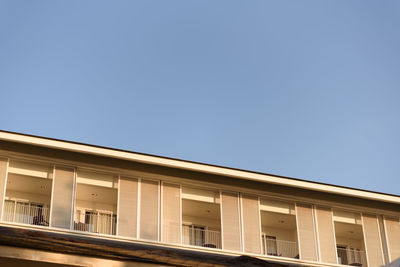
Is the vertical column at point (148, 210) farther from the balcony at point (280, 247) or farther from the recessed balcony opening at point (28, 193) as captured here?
the balcony at point (280, 247)

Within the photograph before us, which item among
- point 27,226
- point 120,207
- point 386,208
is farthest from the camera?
point 386,208

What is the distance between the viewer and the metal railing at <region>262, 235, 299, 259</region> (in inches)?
1074

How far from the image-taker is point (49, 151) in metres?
24.0

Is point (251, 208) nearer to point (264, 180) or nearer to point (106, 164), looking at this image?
point (264, 180)

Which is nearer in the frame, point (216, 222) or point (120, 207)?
point (120, 207)

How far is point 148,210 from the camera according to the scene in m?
24.8

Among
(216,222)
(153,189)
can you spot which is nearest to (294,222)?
(216,222)

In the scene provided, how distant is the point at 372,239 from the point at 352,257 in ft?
3.59

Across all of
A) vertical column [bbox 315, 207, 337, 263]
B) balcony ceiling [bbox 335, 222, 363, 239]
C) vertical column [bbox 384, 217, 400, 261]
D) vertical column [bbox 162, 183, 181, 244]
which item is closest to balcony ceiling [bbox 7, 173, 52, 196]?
vertical column [bbox 162, 183, 181, 244]

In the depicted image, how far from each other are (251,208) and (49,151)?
25.6ft

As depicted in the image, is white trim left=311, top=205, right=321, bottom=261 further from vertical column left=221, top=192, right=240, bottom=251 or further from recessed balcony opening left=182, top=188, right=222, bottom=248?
recessed balcony opening left=182, top=188, right=222, bottom=248

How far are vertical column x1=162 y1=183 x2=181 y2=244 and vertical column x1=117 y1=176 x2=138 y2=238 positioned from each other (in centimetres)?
107

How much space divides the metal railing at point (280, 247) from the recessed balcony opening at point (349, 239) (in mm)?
1967

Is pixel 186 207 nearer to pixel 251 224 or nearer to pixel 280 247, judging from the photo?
pixel 251 224
